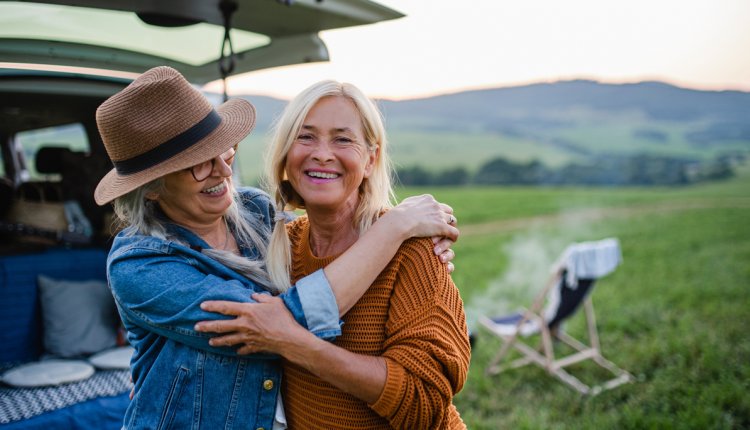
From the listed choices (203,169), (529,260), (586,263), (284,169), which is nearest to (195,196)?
(203,169)

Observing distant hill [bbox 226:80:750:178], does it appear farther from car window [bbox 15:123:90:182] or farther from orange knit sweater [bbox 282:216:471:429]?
orange knit sweater [bbox 282:216:471:429]

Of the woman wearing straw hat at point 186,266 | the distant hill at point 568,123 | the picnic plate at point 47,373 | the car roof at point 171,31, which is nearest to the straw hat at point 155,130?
the woman wearing straw hat at point 186,266

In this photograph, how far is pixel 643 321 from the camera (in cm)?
723

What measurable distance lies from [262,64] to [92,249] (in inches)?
103

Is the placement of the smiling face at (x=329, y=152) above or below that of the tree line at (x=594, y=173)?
above

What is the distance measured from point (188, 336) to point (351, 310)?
54cm

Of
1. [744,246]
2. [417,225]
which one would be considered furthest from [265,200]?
[744,246]

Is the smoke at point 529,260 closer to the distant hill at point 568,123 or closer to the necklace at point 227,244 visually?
the necklace at point 227,244

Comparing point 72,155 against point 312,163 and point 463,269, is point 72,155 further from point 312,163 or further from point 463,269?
point 463,269

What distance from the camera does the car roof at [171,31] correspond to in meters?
2.92

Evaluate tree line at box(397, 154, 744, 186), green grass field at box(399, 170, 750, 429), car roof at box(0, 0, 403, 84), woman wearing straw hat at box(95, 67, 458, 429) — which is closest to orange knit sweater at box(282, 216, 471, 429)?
woman wearing straw hat at box(95, 67, 458, 429)

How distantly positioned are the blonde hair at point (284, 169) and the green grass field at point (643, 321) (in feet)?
4.88

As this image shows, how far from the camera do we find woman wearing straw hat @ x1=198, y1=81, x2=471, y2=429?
1650 millimetres

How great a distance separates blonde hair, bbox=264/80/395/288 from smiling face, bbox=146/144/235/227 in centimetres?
24
